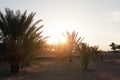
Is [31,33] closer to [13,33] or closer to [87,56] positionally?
[13,33]

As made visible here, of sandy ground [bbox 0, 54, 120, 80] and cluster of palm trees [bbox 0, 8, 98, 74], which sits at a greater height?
cluster of palm trees [bbox 0, 8, 98, 74]

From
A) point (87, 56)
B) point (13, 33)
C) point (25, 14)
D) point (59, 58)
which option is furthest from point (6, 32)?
point (59, 58)

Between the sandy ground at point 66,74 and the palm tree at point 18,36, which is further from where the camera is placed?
the palm tree at point 18,36

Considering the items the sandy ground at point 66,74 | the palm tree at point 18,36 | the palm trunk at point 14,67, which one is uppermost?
the palm tree at point 18,36

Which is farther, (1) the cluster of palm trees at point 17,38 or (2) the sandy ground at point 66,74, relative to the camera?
(1) the cluster of palm trees at point 17,38

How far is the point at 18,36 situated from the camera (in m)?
23.9

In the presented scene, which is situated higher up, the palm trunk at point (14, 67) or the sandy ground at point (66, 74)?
the palm trunk at point (14, 67)

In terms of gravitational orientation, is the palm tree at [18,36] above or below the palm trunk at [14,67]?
above

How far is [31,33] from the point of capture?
24406 millimetres

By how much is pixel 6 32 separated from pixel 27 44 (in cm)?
184

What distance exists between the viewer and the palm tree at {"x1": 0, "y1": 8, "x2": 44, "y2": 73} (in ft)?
77.7

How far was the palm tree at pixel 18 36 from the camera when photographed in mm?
23672

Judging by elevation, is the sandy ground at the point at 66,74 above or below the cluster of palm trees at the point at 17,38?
below

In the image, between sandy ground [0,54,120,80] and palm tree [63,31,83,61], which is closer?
sandy ground [0,54,120,80]
